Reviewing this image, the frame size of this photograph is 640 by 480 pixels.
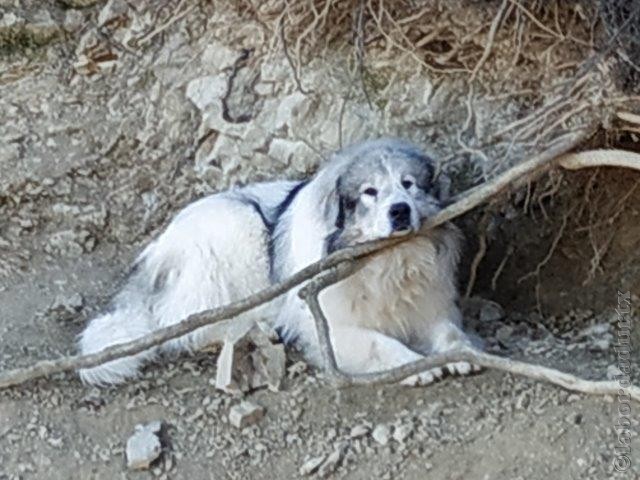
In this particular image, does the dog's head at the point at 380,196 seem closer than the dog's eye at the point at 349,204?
Yes

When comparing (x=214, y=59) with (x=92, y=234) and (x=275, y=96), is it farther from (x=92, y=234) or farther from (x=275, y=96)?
(x=92, y=234)

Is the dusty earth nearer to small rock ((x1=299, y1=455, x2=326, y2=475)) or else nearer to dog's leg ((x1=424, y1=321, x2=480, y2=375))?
small rock ((x1=299, y1=455, x2=326, y2=475))

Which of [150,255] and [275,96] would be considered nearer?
[150,255]

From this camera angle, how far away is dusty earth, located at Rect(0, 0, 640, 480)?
4.40 m

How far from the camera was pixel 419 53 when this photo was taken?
5488 millimetres

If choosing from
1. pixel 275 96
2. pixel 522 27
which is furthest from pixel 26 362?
pixel 522 27

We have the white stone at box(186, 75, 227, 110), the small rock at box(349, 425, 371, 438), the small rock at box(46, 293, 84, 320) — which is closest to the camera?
the small rock at box(349, 425, 371, 438)

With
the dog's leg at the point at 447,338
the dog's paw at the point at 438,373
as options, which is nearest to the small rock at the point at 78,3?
the dog's leg at the point at 447,338

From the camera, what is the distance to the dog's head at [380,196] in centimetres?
465

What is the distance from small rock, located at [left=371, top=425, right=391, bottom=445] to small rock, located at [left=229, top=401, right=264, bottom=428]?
0.38 metres

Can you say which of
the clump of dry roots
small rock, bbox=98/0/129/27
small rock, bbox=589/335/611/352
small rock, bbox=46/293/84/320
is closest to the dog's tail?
small rock, bbox=46/293/84/320

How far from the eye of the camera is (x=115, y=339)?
4914 mm

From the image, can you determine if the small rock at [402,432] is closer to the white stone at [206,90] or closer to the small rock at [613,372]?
the small rock at [613,372]

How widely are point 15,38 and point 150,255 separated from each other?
1.46 m
